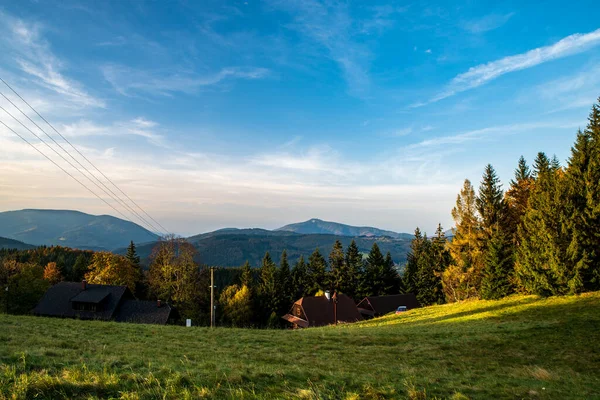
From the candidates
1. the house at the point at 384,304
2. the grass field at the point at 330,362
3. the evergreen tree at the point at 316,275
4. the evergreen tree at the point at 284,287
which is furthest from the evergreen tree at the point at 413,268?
the grass field at the point at 330,362

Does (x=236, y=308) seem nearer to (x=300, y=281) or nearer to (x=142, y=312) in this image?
(x=142, y=312)

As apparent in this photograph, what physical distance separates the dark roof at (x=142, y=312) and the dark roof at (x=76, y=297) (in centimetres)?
114

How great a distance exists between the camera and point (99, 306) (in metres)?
41.4

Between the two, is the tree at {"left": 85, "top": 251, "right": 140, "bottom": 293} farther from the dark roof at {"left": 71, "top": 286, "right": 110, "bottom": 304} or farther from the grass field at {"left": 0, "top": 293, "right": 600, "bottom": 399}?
the grass field at {"left": 0, "top": 293, "right": 600, "bottom": 399}

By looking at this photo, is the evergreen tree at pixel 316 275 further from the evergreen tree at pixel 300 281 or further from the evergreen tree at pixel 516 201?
the evergreen tree at pixel 516 201

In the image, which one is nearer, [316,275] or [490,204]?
[490,204]

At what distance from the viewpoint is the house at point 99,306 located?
133 ft

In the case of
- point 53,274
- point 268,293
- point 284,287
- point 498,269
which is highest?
point 498,269

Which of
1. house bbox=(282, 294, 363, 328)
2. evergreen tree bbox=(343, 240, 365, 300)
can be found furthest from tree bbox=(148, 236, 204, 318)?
evergreen tree bbox=(343, 240, 365, 300)

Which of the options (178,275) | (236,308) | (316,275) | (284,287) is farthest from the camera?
(316,275)

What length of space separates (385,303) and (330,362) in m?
49.4

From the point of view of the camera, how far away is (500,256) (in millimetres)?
32531

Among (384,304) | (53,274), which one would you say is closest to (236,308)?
(384,304)

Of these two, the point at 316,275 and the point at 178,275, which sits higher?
the point at 178,275
